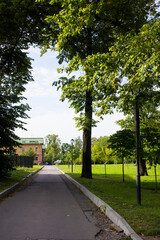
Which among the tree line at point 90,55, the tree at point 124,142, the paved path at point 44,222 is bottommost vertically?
the paved path at point 44,222

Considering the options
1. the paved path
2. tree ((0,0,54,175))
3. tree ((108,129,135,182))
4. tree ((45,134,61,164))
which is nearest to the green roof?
tree ((45,134,61,164))

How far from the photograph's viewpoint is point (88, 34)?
16.3 metres

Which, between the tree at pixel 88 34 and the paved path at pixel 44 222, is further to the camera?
the tree at pixel 88 34

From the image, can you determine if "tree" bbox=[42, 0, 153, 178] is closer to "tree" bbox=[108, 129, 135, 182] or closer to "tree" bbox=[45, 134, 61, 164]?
"tree" bbox=[108, 129, 135, 182]

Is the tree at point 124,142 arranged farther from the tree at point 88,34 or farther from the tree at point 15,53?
the tree at point 15,53

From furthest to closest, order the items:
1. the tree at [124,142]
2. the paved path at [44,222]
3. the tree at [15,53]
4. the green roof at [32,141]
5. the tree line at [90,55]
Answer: the green roof at [32,141] < the tree at [124,142] < the tree at [15,53] < the tree line at [90,55] < the paved path at [44,222]

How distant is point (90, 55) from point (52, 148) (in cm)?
9568

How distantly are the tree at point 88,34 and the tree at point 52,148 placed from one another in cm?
8540

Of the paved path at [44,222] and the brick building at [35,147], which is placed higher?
the brick building at [35,147]

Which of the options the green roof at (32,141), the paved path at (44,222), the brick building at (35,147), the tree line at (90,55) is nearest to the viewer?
the paved path at (44,222)

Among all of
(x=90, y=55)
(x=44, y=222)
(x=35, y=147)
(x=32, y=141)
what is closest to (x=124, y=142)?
(x=90, y=55)

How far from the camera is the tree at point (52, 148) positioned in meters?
100

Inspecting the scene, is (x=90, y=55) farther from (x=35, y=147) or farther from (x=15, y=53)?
(x=35, y=147)

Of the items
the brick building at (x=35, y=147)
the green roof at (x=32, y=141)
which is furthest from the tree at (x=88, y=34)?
the green roof at (x=32, y=141)
